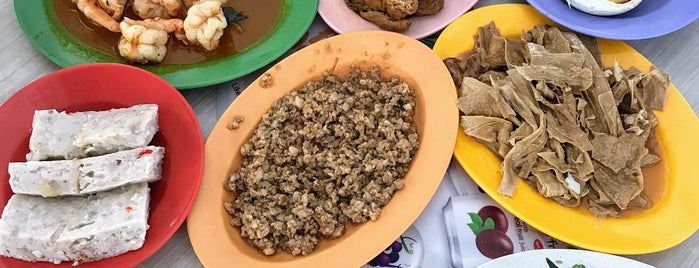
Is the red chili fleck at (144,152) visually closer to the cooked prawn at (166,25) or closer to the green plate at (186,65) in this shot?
the green plate at (186,65)

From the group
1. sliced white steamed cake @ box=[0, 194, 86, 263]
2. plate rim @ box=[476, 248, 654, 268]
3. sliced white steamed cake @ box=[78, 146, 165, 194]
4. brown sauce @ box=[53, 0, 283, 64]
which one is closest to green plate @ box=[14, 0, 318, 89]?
brown sauce @ box=[53, 0, 283, 64]

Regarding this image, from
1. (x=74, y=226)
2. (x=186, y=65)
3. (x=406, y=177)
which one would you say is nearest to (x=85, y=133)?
(x=74, y=226)

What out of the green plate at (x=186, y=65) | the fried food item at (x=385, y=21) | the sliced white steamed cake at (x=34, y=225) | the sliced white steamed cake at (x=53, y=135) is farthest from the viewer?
the fried food item at (x=385, y=21)

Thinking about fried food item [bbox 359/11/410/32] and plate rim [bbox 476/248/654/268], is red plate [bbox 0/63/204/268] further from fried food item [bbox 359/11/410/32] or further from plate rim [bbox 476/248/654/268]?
plate rim [bbox 476/248/654/268]

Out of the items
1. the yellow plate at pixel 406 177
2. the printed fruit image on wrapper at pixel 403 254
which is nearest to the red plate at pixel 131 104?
the yellow plate at pixel 406 177

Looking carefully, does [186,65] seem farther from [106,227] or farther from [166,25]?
[106,227]

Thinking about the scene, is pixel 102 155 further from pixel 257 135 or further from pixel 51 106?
pixel 257 135
